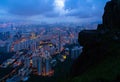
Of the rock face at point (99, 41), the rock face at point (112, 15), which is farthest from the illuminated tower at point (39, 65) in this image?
the rock face at point (99, 41)

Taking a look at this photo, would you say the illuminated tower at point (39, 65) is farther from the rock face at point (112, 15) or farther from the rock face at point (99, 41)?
the rock face at point (99, 41)

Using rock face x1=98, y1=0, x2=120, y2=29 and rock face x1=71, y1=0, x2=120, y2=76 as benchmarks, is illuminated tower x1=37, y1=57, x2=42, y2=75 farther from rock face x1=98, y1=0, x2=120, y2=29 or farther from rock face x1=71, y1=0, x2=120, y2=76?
rock face x1=71, y1=0, x2=120, y2=76

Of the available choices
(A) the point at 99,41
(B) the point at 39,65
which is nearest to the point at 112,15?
(A) the point at 99,41

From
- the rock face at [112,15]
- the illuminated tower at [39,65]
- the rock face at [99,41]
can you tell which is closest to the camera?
→ the rock face at [99,41]

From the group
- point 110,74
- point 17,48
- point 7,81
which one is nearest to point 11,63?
point 7,81

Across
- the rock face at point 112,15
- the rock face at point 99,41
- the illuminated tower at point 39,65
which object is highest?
the rock face at point 112,15

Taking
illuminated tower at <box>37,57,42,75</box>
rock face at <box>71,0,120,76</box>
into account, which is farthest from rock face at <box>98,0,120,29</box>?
illuminated tower at <box>37,57,42,75</box>

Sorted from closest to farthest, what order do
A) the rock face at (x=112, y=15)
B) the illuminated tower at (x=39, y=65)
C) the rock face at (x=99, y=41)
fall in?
the rock face at (x=99, y=41) → the rock face at (x=112, y=15) → the illuminated tower at (x=39, y=65)

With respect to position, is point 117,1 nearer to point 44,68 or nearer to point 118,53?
point 118,53
